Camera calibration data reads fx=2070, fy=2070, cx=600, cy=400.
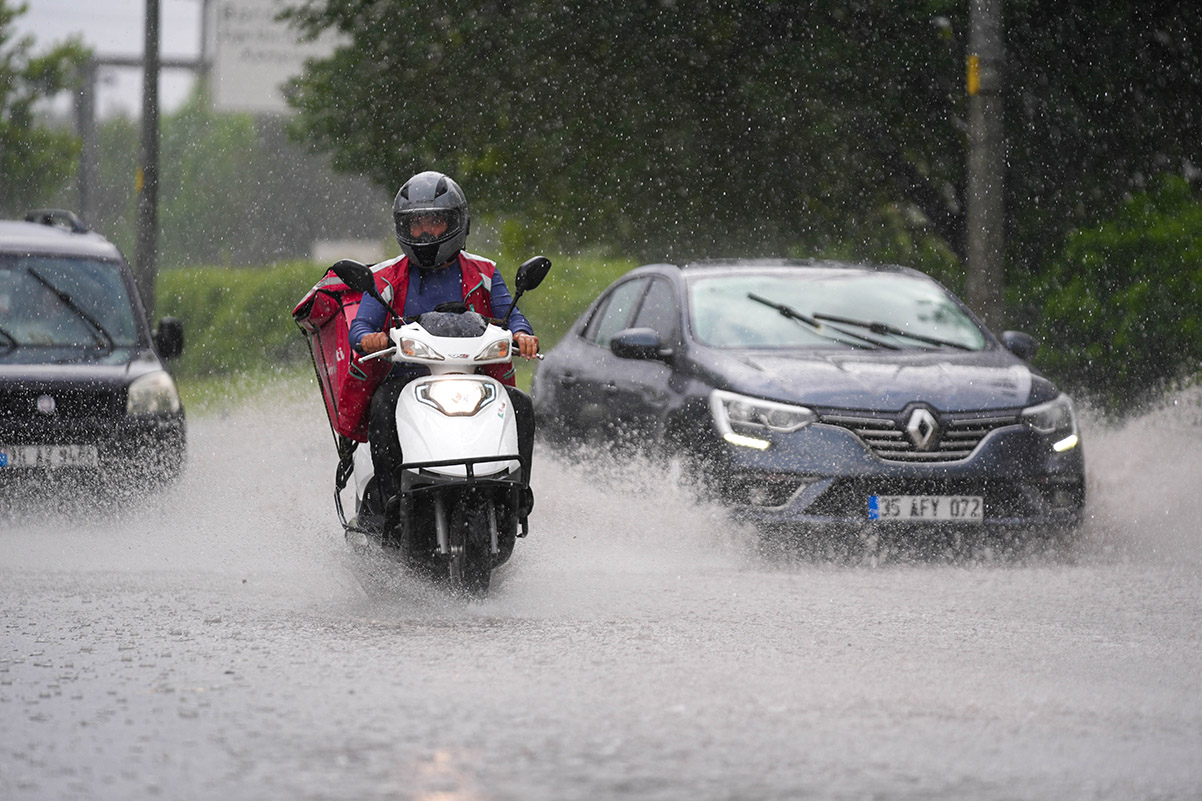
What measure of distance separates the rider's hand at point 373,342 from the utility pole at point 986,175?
25.8 ft

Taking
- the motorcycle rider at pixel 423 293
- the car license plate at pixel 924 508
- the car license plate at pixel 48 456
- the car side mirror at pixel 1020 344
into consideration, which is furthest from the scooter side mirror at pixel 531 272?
the car license plate at pixel 48 456

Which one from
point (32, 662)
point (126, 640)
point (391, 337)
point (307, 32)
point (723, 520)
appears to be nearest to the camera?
point (32, 662)

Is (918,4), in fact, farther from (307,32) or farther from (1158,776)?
(1158,776)

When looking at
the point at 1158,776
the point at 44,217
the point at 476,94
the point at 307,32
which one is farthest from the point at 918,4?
the point at 1158,776

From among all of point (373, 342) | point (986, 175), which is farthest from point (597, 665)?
point (986, 175)

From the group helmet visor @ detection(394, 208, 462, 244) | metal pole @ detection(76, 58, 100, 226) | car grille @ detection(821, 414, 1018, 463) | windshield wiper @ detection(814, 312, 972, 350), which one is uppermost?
helmet visor @ detection(394, 208, 462, 244)

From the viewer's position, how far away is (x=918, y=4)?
1923cm

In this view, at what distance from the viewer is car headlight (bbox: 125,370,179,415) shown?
1171 cm

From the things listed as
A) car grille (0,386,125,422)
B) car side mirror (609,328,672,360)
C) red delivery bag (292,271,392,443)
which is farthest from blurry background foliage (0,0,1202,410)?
red delivery bag (292,271,392,443)

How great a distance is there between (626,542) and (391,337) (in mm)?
2378

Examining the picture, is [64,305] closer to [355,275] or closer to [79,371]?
[79,371]

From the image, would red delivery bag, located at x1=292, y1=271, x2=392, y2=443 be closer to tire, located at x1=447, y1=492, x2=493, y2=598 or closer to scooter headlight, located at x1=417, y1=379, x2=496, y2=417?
scooter headlight, located at x1=417, y1=379, x2=496, y2=417

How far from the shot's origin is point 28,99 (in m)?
43.7

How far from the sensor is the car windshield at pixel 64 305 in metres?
12.3
